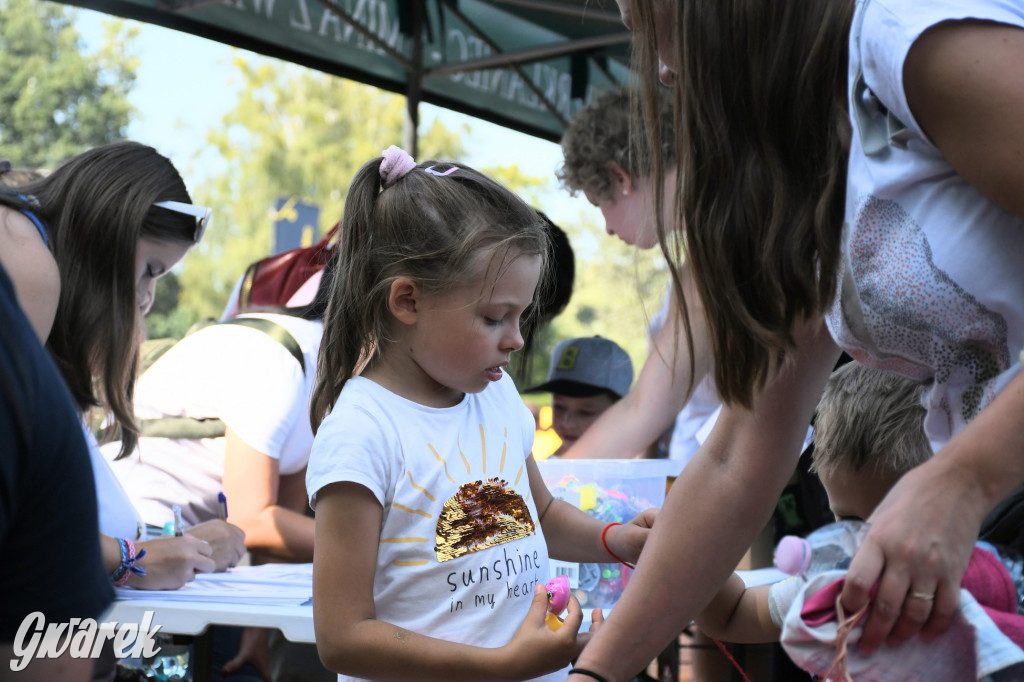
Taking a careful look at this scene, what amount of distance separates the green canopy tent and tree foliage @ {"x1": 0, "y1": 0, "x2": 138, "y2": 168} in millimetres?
22033

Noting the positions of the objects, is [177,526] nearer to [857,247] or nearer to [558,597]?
[558,597]

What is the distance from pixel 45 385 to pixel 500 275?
89 centimetres

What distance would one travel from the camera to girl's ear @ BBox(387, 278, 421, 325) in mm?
1712

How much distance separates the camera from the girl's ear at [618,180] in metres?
3.18

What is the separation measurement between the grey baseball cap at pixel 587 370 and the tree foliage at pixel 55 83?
24945 mm

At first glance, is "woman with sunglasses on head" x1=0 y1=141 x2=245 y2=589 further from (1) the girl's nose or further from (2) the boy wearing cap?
(2) the boy wearing cap

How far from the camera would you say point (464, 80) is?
21.1ft

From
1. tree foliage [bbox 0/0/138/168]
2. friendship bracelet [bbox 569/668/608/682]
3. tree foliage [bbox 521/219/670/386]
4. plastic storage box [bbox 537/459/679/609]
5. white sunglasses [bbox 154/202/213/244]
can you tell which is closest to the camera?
friendship bracelet [bbox 569/668/608/682]

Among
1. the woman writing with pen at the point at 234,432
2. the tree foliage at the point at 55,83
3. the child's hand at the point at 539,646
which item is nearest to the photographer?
the child's hand at the point at 539,646

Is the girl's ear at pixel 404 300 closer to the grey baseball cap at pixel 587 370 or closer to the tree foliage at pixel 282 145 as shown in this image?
the grey baseball cap at pixel 587 370

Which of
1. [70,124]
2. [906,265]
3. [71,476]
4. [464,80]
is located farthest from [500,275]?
[70,124]

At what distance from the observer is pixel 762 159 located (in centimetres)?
119

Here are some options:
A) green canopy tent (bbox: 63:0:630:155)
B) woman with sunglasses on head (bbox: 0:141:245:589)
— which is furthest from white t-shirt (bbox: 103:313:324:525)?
green canopy tent (bbox: 63:0:630:155)

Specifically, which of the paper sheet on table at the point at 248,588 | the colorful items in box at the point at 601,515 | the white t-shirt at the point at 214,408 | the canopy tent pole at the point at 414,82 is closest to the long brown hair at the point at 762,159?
the colorful items in box at the point at 601,515
